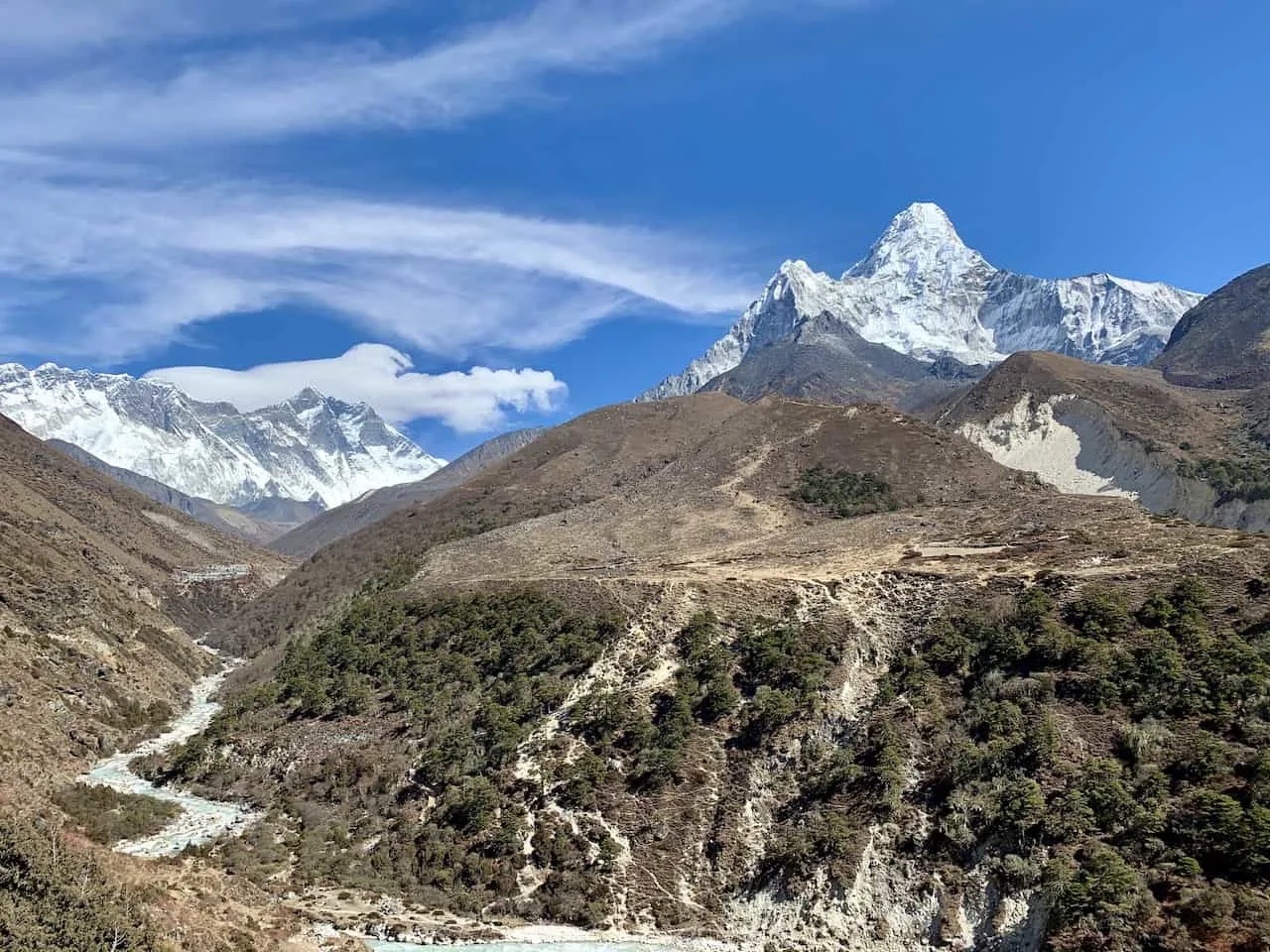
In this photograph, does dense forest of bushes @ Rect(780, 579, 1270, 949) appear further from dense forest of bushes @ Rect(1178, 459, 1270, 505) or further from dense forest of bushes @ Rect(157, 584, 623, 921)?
dense forest of bushes @ Rect(1178, 459, 1270, 505)

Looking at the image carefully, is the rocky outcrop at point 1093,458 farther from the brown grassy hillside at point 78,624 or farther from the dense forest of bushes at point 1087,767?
the brown grassy hillside at point 78,624

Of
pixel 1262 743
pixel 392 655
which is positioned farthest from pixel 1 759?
pixel 1262 743

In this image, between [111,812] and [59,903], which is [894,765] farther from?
[111,812]

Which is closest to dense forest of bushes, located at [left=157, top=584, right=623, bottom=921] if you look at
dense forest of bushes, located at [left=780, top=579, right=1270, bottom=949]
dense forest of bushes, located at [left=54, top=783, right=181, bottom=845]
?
dense forest of bushes, located at [left=54, top=783, right=181, bottom=845]

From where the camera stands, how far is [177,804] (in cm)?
4259

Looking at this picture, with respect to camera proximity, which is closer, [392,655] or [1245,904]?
A: [1245,904]

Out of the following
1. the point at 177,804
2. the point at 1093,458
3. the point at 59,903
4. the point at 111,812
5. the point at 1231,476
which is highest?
the point at 1093,458

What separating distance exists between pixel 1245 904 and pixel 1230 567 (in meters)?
19.9

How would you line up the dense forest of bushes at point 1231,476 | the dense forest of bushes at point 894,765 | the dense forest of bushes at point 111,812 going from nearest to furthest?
the dense forest of bushes at point 894,765 → the dense forest of bushes at point 111,812 → the dense forest of bushes at point 1231,476

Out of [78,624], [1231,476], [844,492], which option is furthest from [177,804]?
[1231,476]

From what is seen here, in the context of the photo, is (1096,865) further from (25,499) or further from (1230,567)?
(25,499)

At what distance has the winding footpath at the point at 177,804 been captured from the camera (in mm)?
37094

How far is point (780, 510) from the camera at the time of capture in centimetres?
8138

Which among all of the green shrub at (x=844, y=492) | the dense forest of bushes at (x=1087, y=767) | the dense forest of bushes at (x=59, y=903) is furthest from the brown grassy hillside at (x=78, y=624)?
the green shrub at (x=844, y=492)
